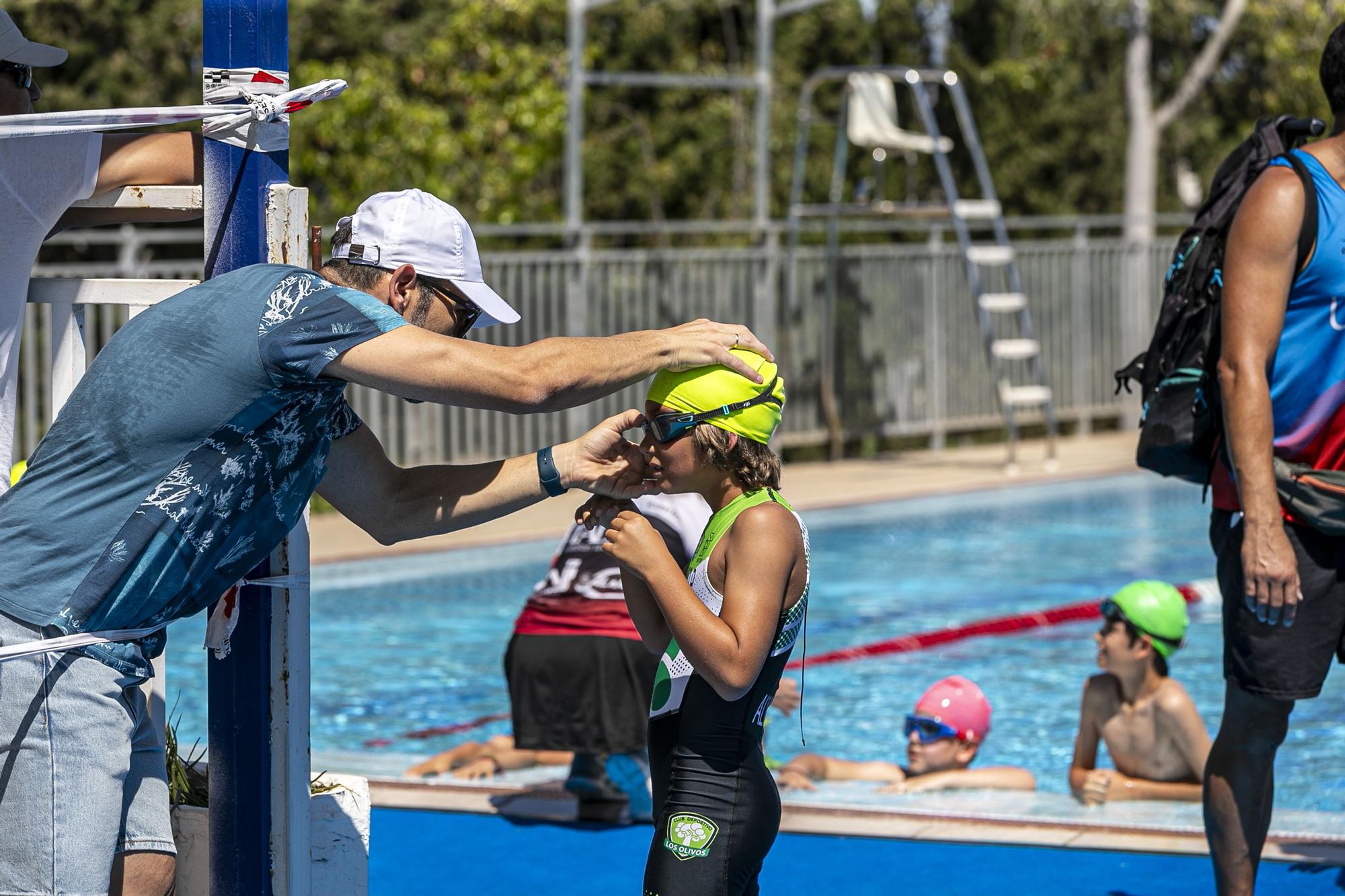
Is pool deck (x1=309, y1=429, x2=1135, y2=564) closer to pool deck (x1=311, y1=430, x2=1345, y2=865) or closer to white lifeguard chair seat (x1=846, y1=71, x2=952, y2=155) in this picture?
white lifeguard chair seat (x1=846, y1=71, x2=952, y2=155)

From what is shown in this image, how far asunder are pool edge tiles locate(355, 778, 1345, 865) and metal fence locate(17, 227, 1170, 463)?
6600 millimetres

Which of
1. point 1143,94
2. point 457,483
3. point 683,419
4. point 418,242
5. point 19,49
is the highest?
point 1143,94

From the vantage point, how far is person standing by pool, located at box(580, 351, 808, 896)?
10.3 ft

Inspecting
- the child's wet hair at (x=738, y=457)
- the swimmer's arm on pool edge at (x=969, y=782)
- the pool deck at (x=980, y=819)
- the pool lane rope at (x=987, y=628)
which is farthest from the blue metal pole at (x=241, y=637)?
the pool lane rope at (x=987, y=628)

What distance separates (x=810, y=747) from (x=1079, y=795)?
2077 mm

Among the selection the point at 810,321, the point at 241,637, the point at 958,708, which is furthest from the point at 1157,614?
the point at 810,321

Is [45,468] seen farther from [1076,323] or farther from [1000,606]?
[1076,323]

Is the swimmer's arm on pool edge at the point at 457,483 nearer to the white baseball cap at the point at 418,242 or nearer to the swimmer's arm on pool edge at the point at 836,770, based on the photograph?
the white baseball cap at the point at 418,242

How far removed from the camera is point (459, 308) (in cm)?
305

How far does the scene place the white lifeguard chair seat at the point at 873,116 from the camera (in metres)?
15.5

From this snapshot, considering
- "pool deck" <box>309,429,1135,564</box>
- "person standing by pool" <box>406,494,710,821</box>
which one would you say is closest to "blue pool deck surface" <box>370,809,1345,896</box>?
"person standing by pool" <box>406,494,710,821</box>

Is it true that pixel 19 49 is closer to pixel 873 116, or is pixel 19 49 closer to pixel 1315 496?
pixel 1315 496

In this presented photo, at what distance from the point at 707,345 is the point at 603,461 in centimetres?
31

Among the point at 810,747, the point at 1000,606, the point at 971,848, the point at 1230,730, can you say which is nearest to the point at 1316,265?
the point at 1230,730
